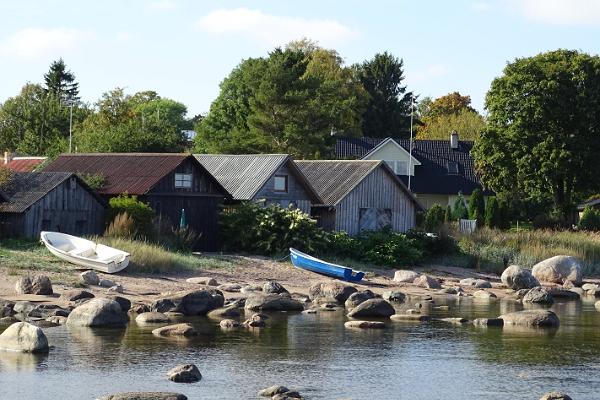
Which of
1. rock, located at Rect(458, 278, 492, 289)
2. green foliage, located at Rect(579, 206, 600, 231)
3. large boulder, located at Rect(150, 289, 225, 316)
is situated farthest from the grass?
large boulder, located at Rect(150, 289, 225, 316)

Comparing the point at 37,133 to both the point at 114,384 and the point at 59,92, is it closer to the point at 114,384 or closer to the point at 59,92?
the point at 59,92

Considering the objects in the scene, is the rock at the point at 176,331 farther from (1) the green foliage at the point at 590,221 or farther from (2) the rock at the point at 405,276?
(1) the green foliage at the point at 590,221

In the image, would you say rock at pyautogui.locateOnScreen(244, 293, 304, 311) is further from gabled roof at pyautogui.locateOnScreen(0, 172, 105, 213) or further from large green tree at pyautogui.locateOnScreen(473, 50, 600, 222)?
large green tree at pyautogui.locateOnScreen(473, 50, 600, 222)

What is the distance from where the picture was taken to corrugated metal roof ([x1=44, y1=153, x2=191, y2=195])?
153 feet

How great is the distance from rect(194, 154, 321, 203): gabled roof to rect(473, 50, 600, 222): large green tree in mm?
19730

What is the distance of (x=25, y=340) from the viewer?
25750mm

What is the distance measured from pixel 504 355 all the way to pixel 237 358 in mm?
6284

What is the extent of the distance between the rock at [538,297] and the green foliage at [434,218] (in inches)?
517

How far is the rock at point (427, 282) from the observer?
1746 inches

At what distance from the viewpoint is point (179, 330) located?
29.3 metres

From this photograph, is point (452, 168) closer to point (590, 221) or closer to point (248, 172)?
point (590, 221)

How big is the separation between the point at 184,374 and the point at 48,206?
21562 millimetres

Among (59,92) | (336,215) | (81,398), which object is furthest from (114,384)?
(59,92)

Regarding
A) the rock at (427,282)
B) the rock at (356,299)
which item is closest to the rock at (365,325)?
the rock at (356,299)
